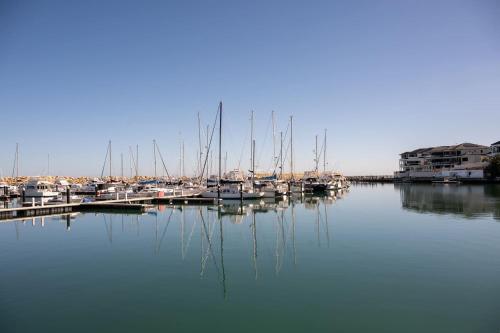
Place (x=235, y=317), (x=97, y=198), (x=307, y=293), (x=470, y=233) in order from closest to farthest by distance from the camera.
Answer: (x=235, y=317), (x=307, y=293), (x=470, y=233), (x=97, y=198)

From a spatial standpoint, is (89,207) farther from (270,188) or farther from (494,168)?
(494,168)

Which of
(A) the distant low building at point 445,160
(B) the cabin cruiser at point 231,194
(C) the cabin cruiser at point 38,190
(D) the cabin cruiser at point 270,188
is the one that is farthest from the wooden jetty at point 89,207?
(A) the distant low building at point 445,160

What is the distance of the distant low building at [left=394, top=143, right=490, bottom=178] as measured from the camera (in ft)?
427

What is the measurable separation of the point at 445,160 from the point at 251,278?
143 metres

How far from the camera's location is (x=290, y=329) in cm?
1145

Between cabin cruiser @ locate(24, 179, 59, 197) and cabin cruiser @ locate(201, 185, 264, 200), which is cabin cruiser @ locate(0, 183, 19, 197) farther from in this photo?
cabin cruiser @ locate(201, 185, 264, 200)

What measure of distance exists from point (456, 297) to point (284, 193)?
185 ft

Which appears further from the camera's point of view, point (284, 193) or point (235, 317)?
point (284, 193)

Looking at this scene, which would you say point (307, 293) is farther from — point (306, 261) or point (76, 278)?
point (76, 278)

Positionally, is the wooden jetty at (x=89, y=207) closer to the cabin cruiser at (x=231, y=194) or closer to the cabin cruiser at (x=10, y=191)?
the cabin cruiser at (x=231, y=194)

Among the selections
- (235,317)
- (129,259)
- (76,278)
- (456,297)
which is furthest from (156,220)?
(456,297)

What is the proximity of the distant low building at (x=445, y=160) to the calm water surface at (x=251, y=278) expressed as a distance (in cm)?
11144

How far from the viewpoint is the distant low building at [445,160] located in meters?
130

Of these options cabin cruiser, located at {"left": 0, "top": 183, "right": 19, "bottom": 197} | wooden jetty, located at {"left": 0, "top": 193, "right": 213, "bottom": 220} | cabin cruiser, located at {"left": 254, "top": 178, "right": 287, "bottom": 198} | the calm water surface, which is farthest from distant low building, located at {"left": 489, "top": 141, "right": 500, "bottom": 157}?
cabin cruiser, located at {"left": 0, "top": 183, "right": 19, "bottom": 197}
